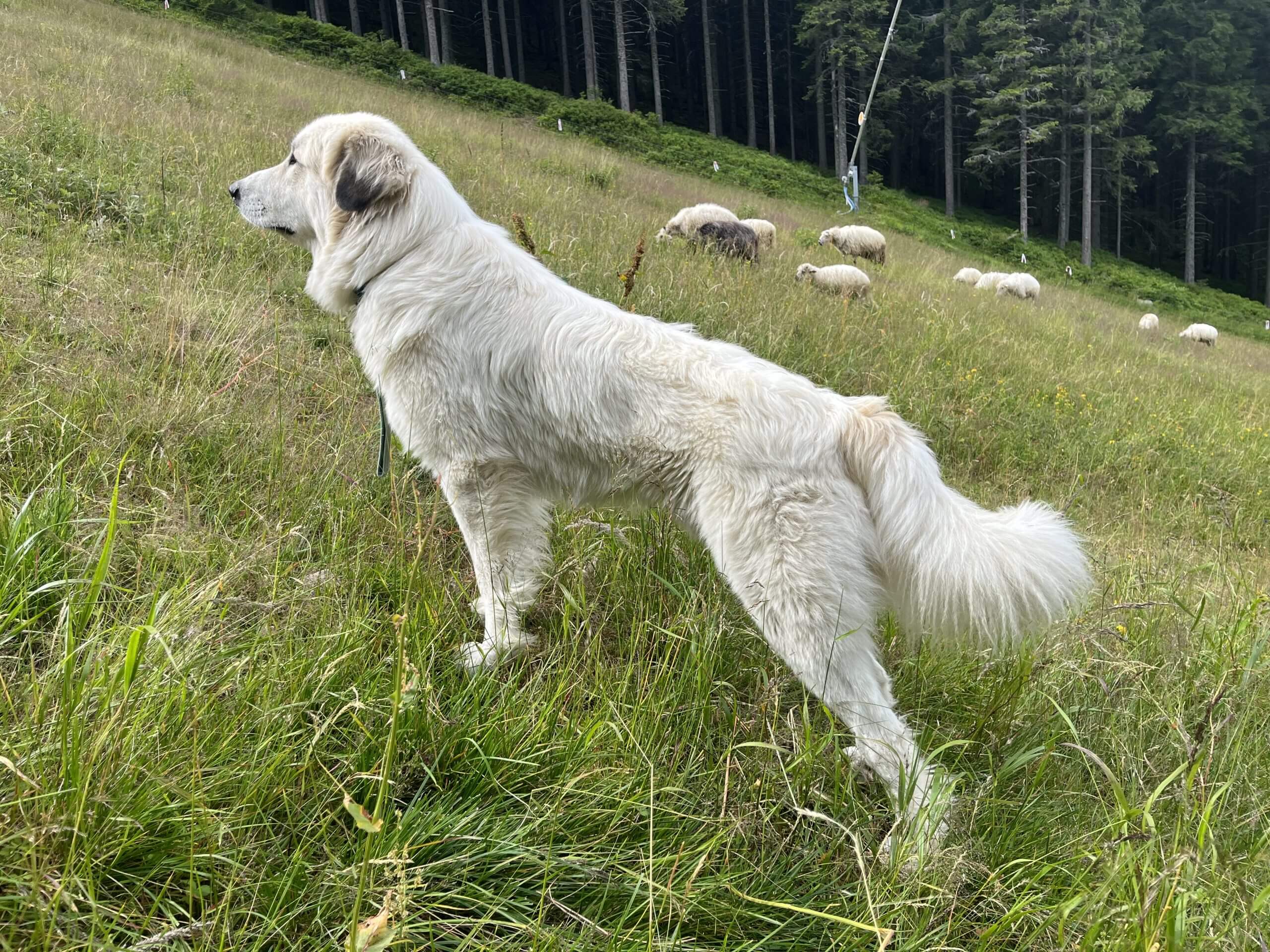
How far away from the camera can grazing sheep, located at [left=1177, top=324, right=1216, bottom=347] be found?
59.9 ft

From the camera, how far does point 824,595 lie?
2.25m

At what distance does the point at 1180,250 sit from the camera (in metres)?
48.1

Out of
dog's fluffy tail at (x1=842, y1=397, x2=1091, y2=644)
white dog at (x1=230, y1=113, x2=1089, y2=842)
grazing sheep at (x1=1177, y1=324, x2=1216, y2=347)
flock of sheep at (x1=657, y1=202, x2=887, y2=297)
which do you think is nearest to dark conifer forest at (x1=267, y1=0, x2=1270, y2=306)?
grazing sheep at (x1=1177, y1=324, x2=1216, y2=347)

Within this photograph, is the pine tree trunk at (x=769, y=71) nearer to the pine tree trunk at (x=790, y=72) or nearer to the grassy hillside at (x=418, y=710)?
the pine tree trunk at (x=790, y=72)

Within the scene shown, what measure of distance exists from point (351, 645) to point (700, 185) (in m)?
20.1

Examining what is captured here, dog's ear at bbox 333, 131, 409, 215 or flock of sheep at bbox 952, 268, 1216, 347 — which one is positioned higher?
dog's ear at bbox 333, 131, 409, 215

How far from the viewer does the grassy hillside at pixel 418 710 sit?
142 centimetres

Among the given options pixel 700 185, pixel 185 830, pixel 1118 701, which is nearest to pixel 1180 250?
pixel 700 185

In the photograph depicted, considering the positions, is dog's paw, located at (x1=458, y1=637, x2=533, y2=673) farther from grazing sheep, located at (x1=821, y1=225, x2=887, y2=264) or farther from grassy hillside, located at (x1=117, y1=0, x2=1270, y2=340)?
grassy hillside, located at (x1=117, y1=0, x2=1270, y2=340)

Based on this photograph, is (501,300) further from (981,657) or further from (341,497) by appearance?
(981,657)

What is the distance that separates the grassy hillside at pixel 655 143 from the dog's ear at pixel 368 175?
2200 centimetres

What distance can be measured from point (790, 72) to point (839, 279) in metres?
48.2

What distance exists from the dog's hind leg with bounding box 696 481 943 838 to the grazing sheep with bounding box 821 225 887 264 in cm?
1266

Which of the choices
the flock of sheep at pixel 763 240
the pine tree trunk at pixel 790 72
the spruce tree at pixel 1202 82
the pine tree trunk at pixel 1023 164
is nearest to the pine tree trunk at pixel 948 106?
the pine tree trunk at pixel 1023 164
